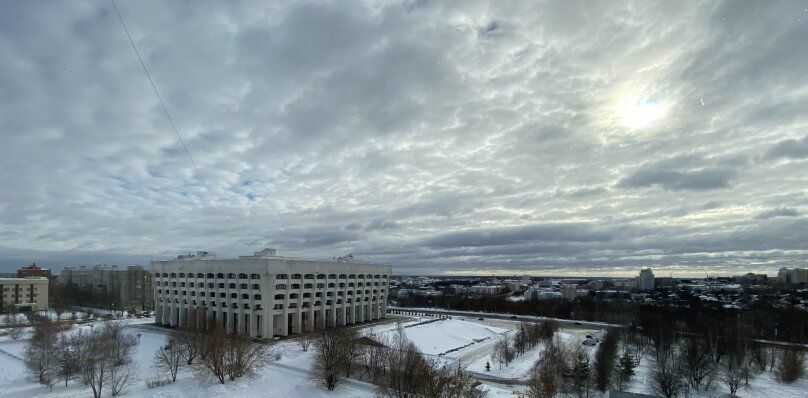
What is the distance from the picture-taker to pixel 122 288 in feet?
457

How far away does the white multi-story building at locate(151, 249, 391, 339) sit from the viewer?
73375 mm

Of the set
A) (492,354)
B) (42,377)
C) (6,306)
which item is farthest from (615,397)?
(6,306)

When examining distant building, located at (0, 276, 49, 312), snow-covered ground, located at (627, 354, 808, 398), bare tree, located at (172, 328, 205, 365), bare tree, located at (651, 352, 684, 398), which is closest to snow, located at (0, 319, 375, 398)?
bare tree, located at (172, 328, 205, 365)

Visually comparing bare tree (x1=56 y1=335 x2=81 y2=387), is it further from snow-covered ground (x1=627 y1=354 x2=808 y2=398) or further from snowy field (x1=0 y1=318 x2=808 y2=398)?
snow-covered ground (x1=627 y1=354 x2=808 y2=398)

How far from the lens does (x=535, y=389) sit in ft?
115

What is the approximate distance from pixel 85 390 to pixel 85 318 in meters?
70.2

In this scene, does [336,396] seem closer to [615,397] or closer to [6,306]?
[615,397]

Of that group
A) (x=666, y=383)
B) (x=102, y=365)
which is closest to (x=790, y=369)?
(x=666, y=383)

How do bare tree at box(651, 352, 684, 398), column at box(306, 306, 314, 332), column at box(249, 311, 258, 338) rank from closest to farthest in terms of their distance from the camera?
bare tree at box(651, 352, 684, 398)
column at box(249, 311, 258, 338)
column at box(306, 306, 314, 332)

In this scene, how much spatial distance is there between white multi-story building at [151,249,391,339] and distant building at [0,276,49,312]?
6219cm

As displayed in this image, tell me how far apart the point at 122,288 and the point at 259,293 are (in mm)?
90576

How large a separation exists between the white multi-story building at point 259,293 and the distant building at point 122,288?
168 ft

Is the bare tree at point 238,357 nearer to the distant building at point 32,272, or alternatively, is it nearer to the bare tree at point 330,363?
the bare tree at point 330,363

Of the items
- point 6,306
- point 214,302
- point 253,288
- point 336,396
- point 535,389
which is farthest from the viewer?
point 6,306
